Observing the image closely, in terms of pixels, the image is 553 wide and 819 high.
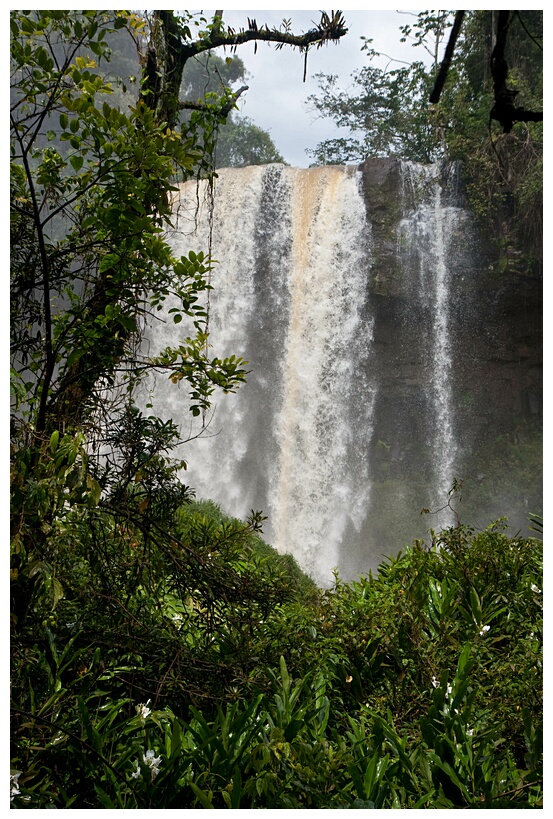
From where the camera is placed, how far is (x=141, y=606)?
2.62 m

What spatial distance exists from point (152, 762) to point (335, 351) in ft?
25.7

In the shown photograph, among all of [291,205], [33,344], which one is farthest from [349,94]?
[33,344]

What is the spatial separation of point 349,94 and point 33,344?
39.1ft

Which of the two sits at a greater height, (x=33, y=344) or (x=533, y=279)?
(x=533, y=279)

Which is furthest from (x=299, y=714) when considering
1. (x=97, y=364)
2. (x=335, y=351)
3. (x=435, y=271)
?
(x=435, y=271)

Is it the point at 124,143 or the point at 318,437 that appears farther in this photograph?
the point at 318,437

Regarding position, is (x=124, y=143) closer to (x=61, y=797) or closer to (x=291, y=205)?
(x=61, y=797)

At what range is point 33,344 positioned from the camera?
101 inches

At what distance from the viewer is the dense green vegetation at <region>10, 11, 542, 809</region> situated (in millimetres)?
2023

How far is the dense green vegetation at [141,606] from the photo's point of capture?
2.02 m

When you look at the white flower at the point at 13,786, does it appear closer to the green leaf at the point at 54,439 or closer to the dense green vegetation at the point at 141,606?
the dense green vegetation at the point at 141,606

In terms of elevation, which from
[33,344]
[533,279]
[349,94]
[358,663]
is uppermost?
[349,94]

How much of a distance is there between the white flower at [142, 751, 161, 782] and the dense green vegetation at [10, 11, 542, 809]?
11 mm

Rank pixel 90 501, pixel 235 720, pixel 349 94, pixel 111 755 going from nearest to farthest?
pixel 90 501, pixel 111 755, pixel 235 720, pixel 349 94
